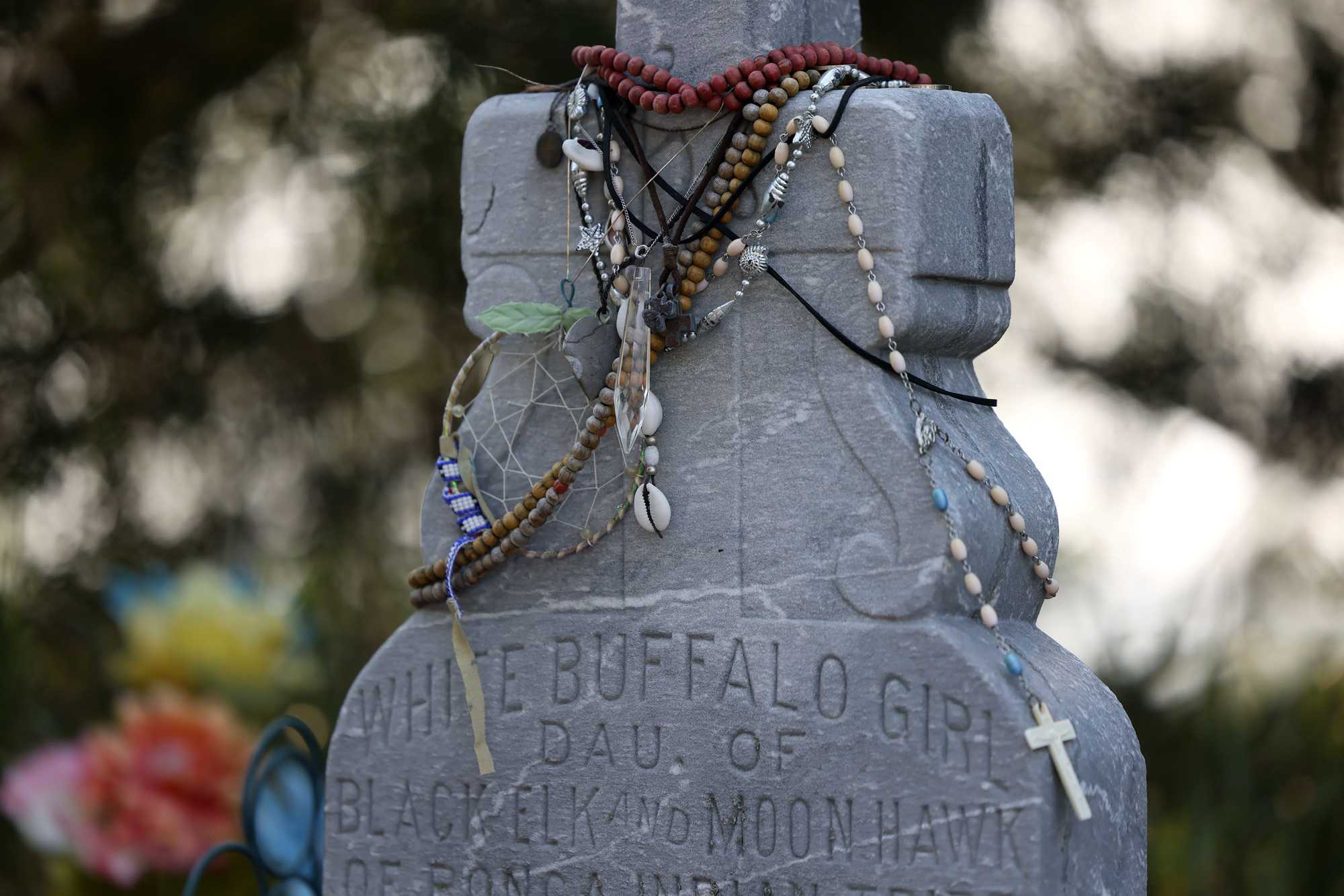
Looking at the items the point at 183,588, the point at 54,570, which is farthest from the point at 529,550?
the point at 54,570

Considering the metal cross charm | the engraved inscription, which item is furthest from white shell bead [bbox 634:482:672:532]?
the metal cross charm

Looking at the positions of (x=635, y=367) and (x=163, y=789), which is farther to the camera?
(x=163, y=789)

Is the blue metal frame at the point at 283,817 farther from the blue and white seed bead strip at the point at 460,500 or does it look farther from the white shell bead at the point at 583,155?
the white shell bead at the point at 583,155

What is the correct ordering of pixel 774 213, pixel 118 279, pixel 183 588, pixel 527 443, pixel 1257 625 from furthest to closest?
1. pixel 118 279
2. pixel 1257 625
3. pixel 183 588
4. pixel 527 443
5. pixel 774 213

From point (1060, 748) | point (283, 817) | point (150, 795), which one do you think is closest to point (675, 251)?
point (1060, 748)

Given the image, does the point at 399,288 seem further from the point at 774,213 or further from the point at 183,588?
the point at 774,213

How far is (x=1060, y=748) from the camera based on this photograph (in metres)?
2.09

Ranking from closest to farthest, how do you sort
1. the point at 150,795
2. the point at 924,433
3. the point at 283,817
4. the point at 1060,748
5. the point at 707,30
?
the point at 1060,748
the point at 924,433
the point at 707,30
the point at 283,817
the point at 150,795

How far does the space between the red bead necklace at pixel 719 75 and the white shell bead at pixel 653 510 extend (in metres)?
0.53

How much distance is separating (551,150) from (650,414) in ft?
1.46

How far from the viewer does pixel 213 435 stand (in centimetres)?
471

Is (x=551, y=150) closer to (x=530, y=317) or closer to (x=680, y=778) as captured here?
(x=530, y=317)

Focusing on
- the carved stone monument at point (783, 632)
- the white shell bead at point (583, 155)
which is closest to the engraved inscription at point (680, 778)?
the carved stone monument at point (783, 632)

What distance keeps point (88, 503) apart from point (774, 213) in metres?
3.02
